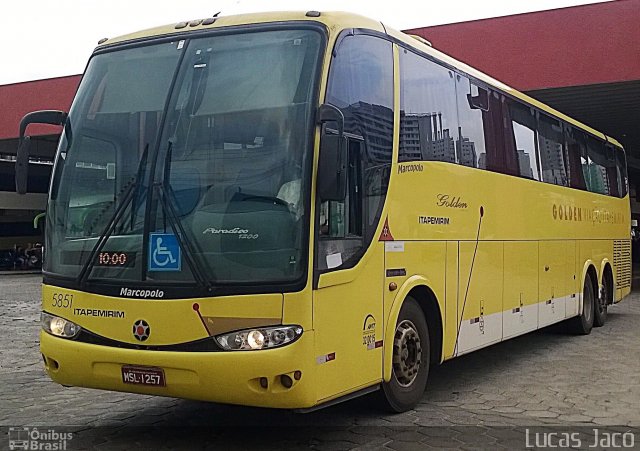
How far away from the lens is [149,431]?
237 inches

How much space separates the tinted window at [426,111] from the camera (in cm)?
662

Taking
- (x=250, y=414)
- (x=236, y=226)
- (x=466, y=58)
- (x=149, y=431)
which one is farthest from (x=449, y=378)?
(x=466, y=58)

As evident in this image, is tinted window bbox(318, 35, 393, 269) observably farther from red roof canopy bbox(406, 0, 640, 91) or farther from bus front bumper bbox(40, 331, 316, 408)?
red roof canopy bbox(406, 0, 640, 91)

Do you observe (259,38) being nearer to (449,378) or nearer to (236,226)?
(236,226)

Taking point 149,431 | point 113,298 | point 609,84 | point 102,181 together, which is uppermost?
point 609,84

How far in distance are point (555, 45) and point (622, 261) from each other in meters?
4.97

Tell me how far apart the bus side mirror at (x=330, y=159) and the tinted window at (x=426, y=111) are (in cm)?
140

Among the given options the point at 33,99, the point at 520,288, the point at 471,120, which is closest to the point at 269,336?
the point at 471,120

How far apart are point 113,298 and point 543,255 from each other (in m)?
6.29

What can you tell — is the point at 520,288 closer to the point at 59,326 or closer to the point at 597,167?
the point at 597,167

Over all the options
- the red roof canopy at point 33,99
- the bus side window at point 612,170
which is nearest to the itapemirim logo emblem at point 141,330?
the bus side window at point 612,170

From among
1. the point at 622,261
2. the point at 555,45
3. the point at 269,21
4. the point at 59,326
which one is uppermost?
the point at 555,45

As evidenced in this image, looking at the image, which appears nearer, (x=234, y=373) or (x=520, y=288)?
(x=234, y=373)

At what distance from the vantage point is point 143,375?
5227 mm
